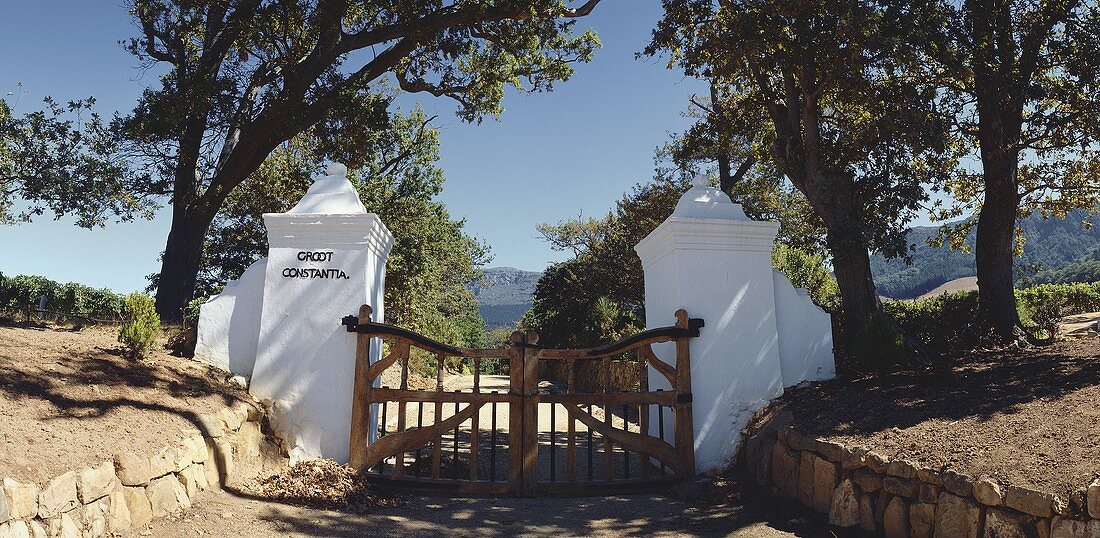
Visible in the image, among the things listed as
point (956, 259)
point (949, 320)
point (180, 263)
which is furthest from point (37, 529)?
point (956, 259)

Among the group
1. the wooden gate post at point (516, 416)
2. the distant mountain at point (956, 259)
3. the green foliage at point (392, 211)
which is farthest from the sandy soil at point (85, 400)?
the distant mountain at point (956, 259)

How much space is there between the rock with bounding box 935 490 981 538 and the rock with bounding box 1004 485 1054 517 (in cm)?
25

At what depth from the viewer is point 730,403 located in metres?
7.06

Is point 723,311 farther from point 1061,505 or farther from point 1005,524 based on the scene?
point 1061,505

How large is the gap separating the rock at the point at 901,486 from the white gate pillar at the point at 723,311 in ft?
6.93

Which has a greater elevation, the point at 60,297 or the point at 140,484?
the point at 60,297

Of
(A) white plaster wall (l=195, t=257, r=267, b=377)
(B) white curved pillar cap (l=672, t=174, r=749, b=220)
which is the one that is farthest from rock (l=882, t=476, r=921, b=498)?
(A) white plaster wall (l=195, t=257, r=267, b=377)

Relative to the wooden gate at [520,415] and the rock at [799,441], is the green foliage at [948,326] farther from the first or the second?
the wooden gate at [520,415]

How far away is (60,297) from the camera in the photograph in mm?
17594

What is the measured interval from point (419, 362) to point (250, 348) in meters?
13.5

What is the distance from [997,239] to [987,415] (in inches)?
212

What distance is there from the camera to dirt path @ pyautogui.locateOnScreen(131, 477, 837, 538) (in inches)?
200

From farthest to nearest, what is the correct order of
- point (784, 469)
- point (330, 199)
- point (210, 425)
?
point (330, 199) → point (784, 469) → point (210, 425)

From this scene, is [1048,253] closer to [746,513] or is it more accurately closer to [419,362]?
[419,362]
